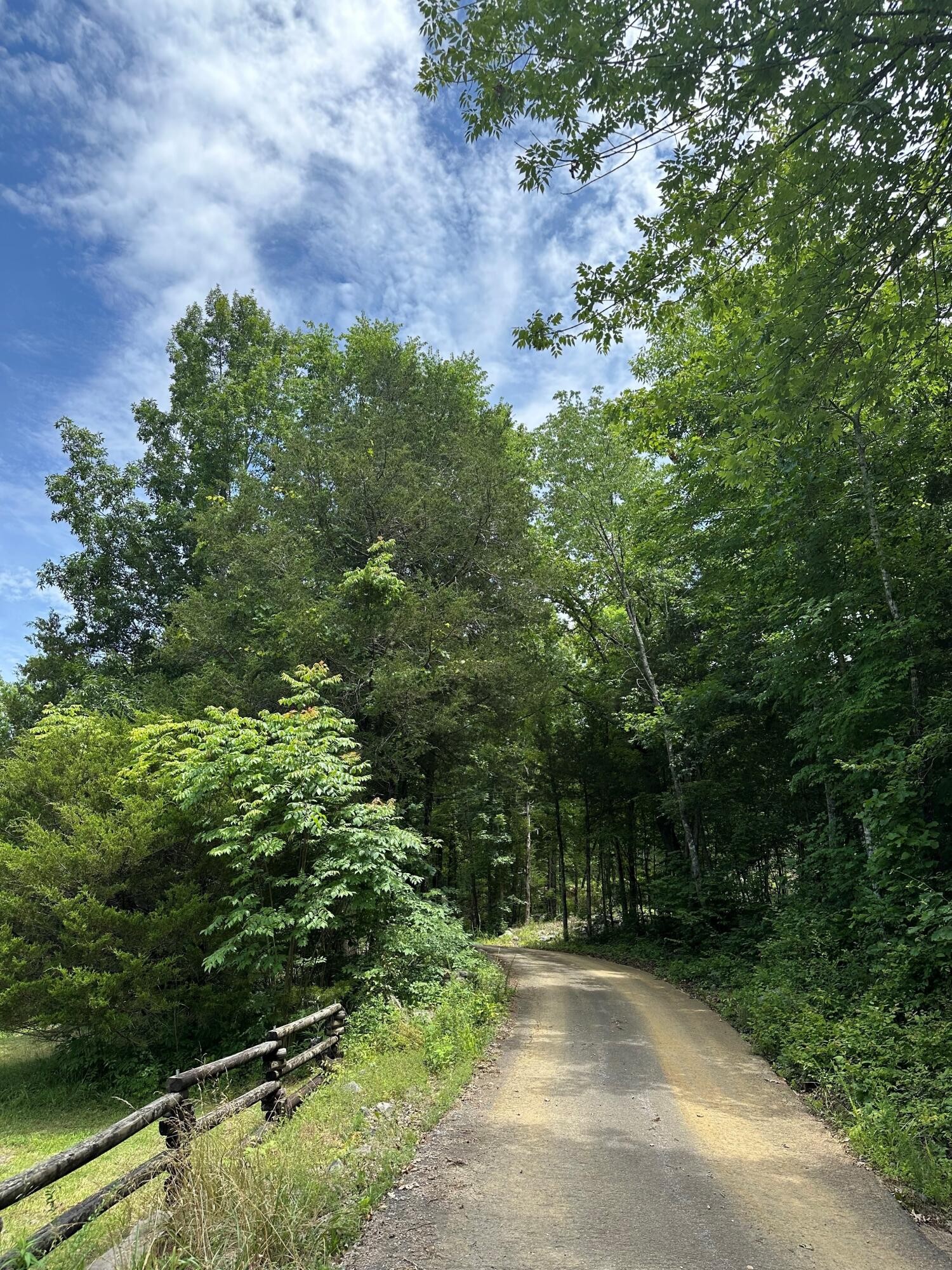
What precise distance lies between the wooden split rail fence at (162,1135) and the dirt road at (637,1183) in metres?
1.36

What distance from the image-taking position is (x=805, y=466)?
9828mm

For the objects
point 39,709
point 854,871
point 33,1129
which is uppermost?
point 39,709

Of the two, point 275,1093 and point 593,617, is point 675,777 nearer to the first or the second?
point 593,617

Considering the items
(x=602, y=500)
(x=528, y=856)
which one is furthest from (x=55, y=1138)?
(x=528, y=856)

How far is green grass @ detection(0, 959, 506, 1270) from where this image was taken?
3.57 meters

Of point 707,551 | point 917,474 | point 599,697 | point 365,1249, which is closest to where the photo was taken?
point 365,1249

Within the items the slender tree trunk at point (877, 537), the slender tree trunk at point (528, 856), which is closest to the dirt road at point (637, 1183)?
the slender tree trunk at point (877, 537)

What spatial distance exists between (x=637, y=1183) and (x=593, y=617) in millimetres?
19517

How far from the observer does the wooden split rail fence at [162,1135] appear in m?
3.37

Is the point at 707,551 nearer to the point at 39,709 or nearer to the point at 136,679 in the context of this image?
the point at 136,679

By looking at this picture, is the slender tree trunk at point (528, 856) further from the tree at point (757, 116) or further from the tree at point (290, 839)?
the tree at point (757, 116)

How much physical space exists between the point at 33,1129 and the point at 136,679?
1096cm

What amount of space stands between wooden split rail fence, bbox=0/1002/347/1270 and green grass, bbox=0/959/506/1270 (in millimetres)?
139

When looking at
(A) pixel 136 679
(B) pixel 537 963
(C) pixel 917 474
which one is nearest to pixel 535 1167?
(C) pixel 917 474
